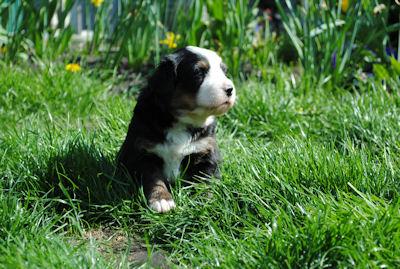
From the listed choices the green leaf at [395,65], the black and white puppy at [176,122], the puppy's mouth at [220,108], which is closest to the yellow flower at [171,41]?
the green leaf at [395,65]

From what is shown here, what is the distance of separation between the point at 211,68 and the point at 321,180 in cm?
81

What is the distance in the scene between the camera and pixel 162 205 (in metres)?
3.01

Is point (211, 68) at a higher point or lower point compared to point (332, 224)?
higher

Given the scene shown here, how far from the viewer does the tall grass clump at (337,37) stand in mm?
5141

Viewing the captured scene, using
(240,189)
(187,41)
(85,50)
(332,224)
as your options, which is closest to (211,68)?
(240,189)

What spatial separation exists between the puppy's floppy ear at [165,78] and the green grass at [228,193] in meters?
0.54

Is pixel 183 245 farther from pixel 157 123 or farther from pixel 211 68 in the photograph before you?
pixel 211 68

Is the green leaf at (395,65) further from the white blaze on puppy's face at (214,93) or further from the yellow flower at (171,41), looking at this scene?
the white blaze on puppy's face at (214,93)

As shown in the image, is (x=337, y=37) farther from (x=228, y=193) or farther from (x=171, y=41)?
(x=228, y=193)

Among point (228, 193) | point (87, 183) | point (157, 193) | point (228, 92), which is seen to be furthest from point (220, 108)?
point (87, 183)

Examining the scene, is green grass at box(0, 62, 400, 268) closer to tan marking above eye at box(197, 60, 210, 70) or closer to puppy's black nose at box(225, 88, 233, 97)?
puppy's black nose at box(225, 88, 233, 97)

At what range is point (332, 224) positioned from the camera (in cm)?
234

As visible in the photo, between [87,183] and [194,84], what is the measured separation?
80cm

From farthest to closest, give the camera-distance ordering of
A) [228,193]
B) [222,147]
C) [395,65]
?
[395,65], [222,147], [228,193]
